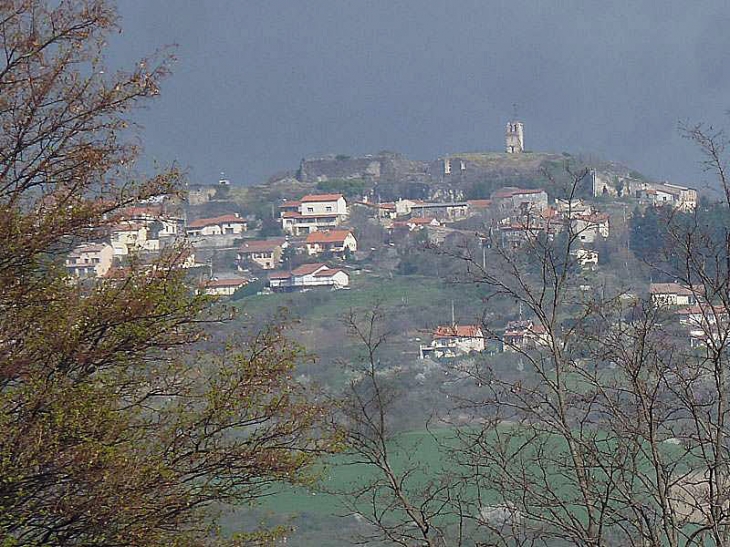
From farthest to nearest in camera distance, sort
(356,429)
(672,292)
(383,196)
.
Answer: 1. (383,196)
2. (672,292)
3. (356,429)

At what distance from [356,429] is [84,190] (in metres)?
2.08

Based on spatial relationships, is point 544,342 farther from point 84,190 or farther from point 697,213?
point 84,190

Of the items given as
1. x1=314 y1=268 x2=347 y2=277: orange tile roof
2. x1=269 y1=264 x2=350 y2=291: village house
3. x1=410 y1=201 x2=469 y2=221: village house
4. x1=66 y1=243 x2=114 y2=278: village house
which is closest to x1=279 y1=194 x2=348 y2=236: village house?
x1=410 y1=201 x2=469 y2=221: village house

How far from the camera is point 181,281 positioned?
528cm

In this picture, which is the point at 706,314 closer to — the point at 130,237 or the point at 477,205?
the point at 130,237

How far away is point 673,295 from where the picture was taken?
6621 millimetres

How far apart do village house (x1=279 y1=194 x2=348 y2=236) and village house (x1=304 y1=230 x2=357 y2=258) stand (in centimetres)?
314

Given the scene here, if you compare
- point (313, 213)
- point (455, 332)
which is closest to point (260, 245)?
point (313, 213)

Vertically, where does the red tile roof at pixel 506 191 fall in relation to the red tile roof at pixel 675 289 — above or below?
below

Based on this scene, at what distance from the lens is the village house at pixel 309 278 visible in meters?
43.8

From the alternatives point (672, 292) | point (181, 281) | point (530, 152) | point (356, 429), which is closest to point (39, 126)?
point (181, 281)

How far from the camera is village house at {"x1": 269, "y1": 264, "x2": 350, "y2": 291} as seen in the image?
43812 millimetres

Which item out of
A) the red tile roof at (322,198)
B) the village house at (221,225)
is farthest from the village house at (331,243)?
the red tile roof at (322,198)

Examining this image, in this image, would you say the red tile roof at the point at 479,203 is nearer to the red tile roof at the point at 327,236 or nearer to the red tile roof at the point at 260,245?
the red tile roof at the point at 327,236
